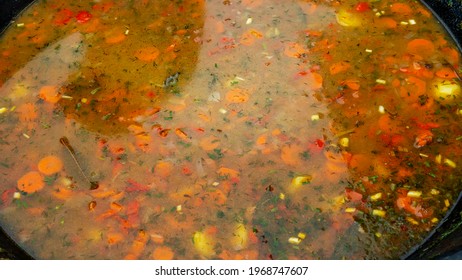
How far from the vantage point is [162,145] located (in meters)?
2.74

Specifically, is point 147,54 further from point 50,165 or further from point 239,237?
point 239,237

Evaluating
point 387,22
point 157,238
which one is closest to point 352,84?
point 387,22

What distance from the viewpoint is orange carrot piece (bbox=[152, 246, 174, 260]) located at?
2354 mm

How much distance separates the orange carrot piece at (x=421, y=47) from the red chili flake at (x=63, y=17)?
242cm

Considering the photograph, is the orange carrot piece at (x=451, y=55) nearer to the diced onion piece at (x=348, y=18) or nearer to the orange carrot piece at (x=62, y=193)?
the diced onion piece at (x=348, y=18)

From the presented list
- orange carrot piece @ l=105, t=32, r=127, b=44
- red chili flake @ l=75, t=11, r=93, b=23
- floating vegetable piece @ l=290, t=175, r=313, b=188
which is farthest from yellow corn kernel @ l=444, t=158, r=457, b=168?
red chili flake @ l=75, t=11, r=93, b=23

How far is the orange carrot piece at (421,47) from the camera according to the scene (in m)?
3.13

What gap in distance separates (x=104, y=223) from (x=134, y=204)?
18 cm

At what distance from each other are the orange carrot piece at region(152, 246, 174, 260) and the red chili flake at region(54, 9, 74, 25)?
197 cm

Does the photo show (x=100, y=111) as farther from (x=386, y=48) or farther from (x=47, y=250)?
(x=386, y=48)

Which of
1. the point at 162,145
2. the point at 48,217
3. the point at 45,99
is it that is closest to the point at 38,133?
the point at 45,99

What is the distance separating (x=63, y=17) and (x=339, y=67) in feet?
6.72

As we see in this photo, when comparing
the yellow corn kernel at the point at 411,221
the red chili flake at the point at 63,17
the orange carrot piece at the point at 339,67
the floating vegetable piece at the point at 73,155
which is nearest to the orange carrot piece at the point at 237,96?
the orange carrot piece at the point at 339,67

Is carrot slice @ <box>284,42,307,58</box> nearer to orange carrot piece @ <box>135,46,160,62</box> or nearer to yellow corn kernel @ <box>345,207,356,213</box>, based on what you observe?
orange carrot piece @ <box>135,46,160,62</box>
